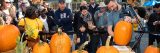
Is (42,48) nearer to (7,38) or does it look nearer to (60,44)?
(60,44)

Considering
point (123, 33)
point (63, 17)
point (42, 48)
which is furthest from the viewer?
point (63, 17)

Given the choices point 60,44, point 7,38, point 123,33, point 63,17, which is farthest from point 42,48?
point 63,17

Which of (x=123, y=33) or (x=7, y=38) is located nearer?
(x=7, y=38)

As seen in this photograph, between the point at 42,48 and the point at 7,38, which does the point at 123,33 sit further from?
the point at 7,38

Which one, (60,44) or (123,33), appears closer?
(60,44)

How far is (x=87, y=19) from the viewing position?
6547 mm

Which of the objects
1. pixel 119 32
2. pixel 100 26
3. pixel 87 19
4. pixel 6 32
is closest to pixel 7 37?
pixel 6 32

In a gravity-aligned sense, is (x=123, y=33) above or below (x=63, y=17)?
above

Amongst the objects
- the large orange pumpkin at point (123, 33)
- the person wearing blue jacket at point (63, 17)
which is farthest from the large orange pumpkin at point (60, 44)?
the person wearing blue jacket at point (63, 17)

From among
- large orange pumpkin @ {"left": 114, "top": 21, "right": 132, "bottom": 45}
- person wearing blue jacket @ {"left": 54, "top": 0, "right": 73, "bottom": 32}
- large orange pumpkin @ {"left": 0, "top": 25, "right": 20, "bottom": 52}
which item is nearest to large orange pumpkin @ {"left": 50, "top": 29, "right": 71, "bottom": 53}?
large orange pumpkin @ {"left": 0, "top": 25, "right": 20, "bottom": 52}

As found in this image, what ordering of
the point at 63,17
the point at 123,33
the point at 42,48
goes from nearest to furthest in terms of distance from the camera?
the point at 42,48 → the point at 123,33 → the point at 63,17

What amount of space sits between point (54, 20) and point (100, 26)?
56.5 inches

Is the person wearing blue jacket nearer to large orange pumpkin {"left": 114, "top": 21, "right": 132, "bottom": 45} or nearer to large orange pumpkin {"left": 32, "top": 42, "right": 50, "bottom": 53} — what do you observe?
large orange pumpkin {"left": 114, "top": 21, "right": 132, "bottom": 45}

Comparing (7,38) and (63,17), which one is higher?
(7,38)
